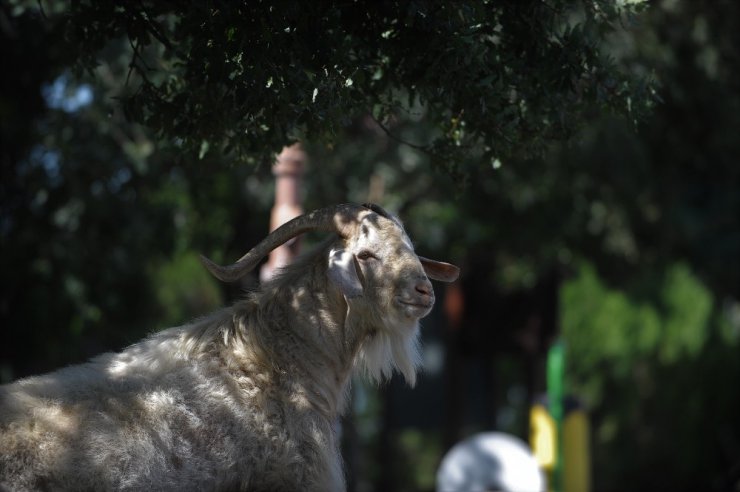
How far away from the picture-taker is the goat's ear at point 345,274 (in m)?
4.78

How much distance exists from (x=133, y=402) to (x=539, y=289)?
930cm

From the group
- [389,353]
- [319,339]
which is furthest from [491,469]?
[319,339]

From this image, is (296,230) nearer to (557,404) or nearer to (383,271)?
(383,271)

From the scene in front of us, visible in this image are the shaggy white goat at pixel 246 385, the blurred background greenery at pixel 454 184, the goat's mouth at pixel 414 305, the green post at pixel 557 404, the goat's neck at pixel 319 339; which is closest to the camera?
the shaggy white goat at pixel 246 385

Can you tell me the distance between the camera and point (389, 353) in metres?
5.03

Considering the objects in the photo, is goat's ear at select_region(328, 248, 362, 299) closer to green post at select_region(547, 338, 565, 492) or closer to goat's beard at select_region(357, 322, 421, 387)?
goat's beard at select_region(357, 322, 421, 387)

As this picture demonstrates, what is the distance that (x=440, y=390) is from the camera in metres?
14.9

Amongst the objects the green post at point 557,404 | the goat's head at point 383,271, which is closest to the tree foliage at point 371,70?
the goat's head at point 383,271

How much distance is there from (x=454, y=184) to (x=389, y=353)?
1.33 meters

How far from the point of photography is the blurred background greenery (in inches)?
209

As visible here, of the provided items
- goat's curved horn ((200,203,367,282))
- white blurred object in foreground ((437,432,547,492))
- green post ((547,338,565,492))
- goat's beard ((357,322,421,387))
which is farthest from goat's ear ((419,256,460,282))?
green post ((547,338,565,492))

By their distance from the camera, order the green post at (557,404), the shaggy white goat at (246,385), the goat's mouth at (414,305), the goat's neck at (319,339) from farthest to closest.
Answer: the green post at (557,404) < the goat's neck at (319,339) < the goat's mouth at (414,305) < the shaggy white goat at (246,385)

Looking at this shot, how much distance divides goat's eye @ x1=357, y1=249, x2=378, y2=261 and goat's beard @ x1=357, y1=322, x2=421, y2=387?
358 mm

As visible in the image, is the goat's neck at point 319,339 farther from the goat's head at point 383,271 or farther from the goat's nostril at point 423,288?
the goat's nostril at point 423,288
